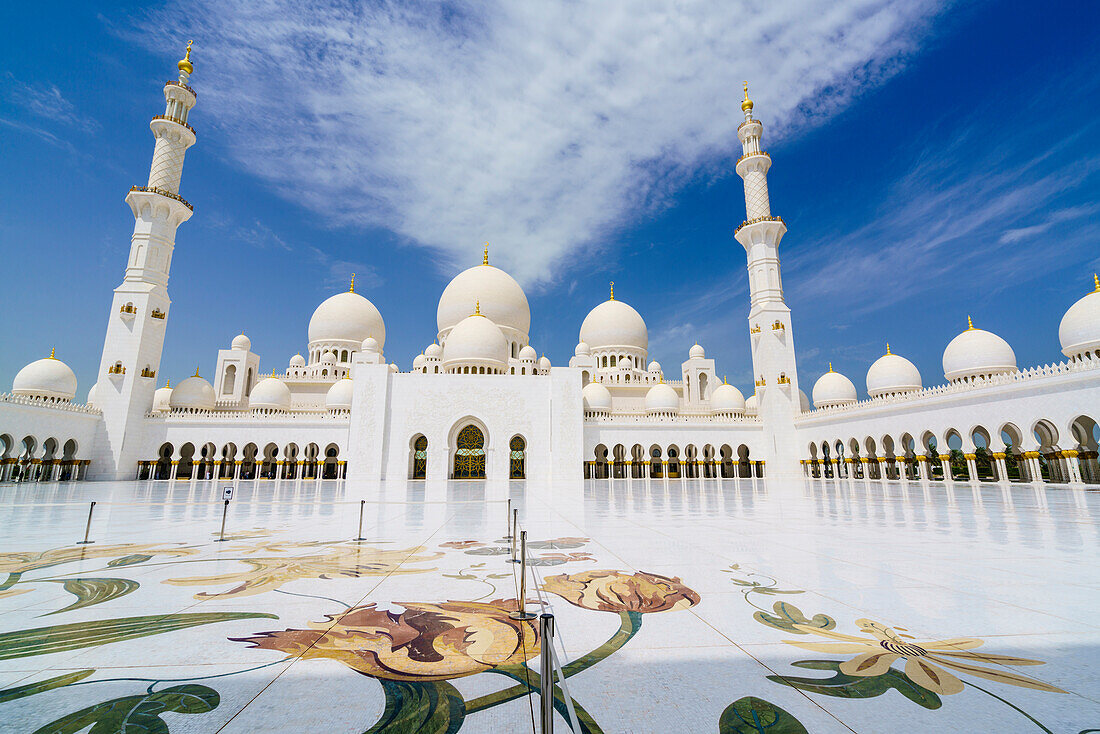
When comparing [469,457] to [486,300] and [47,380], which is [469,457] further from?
[47,380]

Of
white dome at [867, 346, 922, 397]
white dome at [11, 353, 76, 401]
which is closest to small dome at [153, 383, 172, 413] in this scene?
white dome at [11, 353, 76, 401]

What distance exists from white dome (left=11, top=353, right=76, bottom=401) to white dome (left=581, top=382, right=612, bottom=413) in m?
25.3

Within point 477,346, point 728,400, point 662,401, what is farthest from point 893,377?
point 477,346

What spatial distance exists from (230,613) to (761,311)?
27.0 m

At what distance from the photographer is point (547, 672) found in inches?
49.1

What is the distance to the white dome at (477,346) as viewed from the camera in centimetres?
2488

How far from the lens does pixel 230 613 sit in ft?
9.22

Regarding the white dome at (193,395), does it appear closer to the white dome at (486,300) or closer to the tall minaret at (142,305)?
the tall minaret at (142,305)

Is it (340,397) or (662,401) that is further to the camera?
(662,401)

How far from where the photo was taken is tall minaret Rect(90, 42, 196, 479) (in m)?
22.1

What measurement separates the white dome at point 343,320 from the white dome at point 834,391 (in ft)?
90.3

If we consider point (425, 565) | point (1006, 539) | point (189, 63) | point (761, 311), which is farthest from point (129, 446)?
point (761, 311)

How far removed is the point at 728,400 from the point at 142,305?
30.1 m

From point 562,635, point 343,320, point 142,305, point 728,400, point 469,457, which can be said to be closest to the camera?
point 562,635
